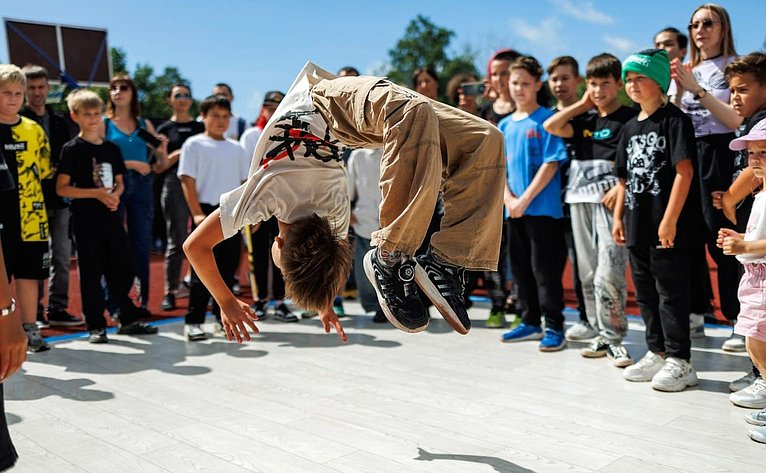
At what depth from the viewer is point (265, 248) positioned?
19.4ft

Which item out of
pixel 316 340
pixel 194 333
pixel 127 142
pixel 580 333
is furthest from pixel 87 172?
pixel 580 333

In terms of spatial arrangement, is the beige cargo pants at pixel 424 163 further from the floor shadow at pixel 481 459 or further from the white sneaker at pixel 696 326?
the white sneaker at pixel 696 326

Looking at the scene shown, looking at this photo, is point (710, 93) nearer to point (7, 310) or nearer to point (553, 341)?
point (553, 341)

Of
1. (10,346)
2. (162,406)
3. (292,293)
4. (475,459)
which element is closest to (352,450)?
(475,459)

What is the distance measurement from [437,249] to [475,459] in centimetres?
90

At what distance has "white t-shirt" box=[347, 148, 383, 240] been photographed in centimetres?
573

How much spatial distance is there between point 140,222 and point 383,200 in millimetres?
4301

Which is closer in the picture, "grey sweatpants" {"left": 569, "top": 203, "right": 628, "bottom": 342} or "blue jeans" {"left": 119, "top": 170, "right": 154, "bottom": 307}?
"grey sweatpants" {"left": 569, "top": 203, "right": 628, "bottom": 342}

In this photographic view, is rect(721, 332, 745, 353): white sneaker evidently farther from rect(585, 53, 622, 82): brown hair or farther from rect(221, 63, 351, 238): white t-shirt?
rect(221, 63, 351, 238): white t-shirt

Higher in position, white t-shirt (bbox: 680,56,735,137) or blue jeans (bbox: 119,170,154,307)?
white t-shirt (bbox: 680,56,735,137)

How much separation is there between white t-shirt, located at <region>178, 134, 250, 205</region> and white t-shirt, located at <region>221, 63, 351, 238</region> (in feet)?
8.24

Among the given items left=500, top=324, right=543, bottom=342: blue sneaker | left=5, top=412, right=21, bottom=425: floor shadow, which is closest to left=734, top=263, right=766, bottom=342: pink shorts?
left=500, top=324, right=543, bottom=342: blue sneaker

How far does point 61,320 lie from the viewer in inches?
230

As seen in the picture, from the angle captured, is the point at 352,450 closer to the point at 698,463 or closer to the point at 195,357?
the point at 698,463
